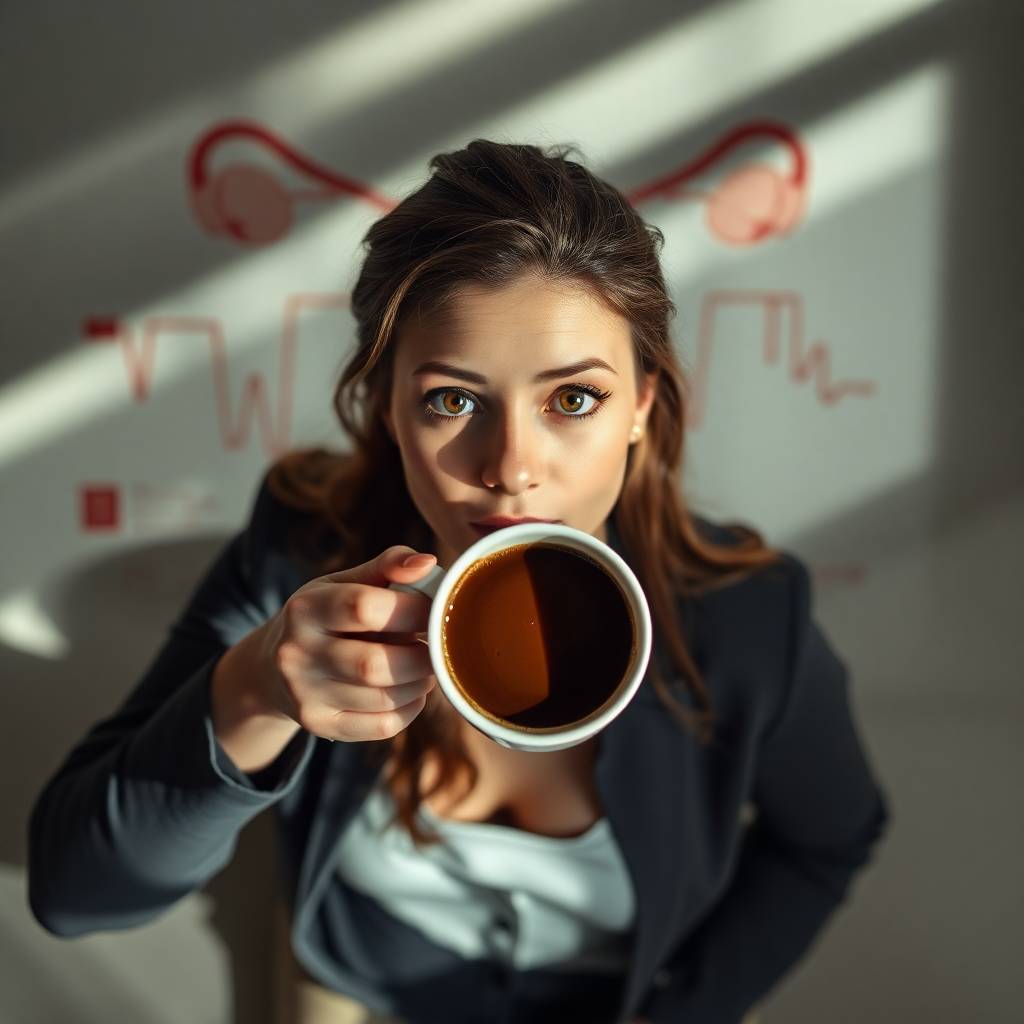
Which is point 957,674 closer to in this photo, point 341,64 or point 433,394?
point 433,394

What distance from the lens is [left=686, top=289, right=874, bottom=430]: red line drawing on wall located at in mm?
1455

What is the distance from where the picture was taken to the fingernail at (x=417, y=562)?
30.0 inches

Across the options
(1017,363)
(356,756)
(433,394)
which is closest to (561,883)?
(356,756)

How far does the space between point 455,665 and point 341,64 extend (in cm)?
101

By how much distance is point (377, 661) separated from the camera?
2.56 feet

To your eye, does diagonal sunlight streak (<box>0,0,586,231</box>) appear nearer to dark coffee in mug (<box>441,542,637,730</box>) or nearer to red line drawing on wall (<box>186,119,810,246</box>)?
red line drawing on wall (<box>186,119,810,246</box>)

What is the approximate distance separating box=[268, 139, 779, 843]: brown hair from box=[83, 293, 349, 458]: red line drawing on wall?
6.9 inches

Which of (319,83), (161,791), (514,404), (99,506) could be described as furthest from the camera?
(99,506)

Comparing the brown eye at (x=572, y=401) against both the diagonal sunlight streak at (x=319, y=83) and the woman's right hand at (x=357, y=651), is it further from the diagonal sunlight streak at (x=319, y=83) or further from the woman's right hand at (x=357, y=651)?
the diagonal sunlight streak at (x=319, y=83)

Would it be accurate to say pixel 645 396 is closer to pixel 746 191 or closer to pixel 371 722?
pixel 371 722

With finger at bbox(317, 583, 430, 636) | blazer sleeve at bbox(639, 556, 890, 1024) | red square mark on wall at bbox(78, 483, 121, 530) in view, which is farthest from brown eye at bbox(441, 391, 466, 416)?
red square mark on wall at bbox(78, 483, 121, 530)

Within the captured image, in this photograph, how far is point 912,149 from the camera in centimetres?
141

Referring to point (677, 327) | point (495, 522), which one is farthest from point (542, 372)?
point (677, 327)

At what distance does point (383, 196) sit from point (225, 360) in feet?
1.18
